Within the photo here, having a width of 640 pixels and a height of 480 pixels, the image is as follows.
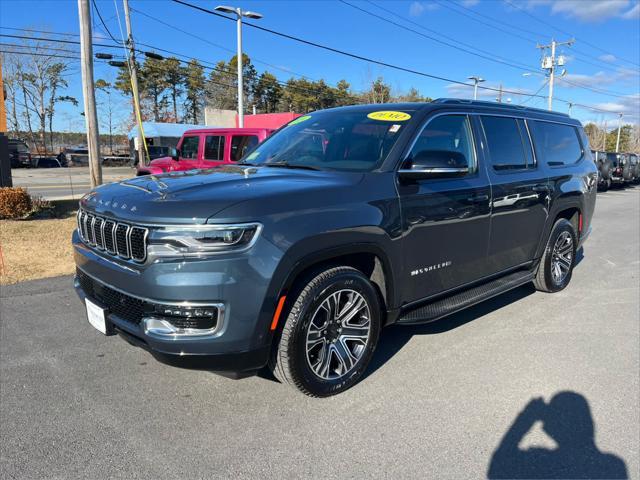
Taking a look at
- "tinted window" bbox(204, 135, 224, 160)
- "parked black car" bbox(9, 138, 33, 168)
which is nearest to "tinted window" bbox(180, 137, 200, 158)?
"tinted window" bbox(204, 135, 224, 160)

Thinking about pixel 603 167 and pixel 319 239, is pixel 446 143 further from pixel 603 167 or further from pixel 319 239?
pixel 603 167

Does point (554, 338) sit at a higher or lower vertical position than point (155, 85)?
lower

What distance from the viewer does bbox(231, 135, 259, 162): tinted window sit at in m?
10.9

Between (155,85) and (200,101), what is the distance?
21.6 ft

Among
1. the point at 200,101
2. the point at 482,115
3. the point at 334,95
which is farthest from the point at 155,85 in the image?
the point at 482,115

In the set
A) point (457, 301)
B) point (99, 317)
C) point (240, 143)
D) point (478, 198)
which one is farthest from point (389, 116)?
point (240, 143)

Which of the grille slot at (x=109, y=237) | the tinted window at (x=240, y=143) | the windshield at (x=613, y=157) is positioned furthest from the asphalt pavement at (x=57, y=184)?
the windshield at (x=613, y=157)

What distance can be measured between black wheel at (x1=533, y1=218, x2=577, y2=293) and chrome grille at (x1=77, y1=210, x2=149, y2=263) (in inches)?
167

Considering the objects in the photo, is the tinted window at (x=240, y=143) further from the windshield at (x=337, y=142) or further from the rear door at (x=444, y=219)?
the rear door at (x=444, y=219)

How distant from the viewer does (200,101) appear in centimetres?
6438

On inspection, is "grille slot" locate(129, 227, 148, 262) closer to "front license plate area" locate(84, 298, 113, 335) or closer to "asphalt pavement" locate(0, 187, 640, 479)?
"front license plate area" locate(84, 298, 113, 335)

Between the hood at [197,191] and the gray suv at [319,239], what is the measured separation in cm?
1

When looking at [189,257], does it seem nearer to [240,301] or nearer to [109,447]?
[240,301]

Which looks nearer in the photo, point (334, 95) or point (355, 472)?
point (355, 472)
